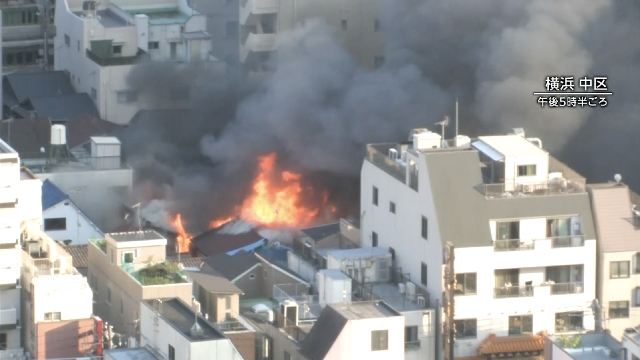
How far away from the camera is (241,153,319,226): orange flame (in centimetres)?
5881

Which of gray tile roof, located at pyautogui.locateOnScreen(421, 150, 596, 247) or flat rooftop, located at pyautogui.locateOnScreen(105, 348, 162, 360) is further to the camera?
gray tile roof, located at pyautogui.locateOnScreen(421, 150, 596, 247)

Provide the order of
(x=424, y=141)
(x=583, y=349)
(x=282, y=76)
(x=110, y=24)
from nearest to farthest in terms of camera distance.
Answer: (x=583, y=349) < (x=424, y=141) < (x=282, y=76) < (x=110, y=24)

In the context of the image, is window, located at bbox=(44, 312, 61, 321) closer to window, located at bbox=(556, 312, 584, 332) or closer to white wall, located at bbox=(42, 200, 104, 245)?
white wall, located at bbox=(42, 200, 104, 245)

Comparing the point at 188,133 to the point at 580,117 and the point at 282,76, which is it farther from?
the point at 580,117

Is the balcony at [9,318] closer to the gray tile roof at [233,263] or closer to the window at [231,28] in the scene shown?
the gray tile roof at [233,263]

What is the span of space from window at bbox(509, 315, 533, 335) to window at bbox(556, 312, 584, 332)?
56 centimetres

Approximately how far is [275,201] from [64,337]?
14059 mm

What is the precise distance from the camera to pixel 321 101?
204 feet

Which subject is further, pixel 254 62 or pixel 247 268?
pixel 254 62

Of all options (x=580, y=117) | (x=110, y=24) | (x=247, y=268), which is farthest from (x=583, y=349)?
(x=110, y=24)

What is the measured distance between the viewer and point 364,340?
147 ft

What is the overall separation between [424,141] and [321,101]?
12.6m

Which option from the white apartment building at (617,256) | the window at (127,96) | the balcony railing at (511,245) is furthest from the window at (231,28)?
the balcony railing at (511,245)

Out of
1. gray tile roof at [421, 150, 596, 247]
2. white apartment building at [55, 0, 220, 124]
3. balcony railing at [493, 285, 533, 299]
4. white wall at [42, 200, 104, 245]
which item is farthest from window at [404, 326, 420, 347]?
white apartment building at [55, 0, 220, 124]
